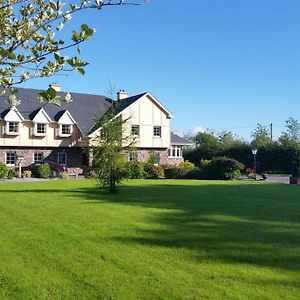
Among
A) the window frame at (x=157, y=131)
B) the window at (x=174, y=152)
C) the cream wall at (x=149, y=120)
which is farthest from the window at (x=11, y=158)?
the window at (x=174, y=152)

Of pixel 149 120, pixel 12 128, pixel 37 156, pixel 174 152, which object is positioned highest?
pixel 149 120

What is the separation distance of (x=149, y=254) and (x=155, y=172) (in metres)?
32.7

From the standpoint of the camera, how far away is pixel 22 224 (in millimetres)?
11141

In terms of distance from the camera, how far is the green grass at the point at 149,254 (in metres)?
6.11

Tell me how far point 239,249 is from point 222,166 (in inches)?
1208

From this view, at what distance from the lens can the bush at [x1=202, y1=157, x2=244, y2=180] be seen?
3825 centimetres

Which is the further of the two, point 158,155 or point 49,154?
point 158,155

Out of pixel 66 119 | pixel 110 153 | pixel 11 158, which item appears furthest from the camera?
pixel 66 119

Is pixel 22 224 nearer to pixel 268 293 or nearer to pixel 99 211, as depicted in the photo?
pixel 99 211

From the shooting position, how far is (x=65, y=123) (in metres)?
43.9

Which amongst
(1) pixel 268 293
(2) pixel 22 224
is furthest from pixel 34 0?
(2) pixel 22 224

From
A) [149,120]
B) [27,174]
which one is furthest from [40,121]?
[149,120]

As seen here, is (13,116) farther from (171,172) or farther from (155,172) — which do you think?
(171,172)

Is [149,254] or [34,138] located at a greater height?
[34,138]
